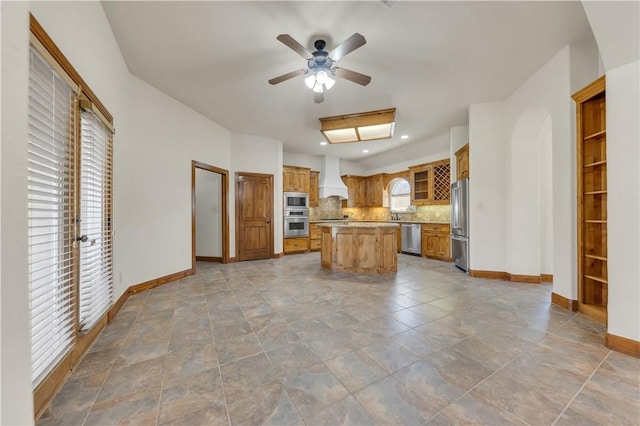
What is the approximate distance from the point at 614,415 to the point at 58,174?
364cm

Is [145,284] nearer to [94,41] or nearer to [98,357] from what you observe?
[98,357]

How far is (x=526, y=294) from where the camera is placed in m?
3.28

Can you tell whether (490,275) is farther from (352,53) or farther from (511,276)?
(352,53)

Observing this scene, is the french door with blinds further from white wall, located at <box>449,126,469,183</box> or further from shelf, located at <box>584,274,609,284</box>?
white wall, located at <box>449,126,469,183</box>

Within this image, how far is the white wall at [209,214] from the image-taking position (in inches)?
220

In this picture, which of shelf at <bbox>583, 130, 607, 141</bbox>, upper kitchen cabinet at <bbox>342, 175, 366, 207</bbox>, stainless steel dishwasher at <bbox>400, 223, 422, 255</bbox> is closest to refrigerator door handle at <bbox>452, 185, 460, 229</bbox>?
stainless steel dishwasher at <bbox>400, 223, 422, 255</bbox>

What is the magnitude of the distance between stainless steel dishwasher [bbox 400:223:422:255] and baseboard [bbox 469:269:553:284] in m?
2.16

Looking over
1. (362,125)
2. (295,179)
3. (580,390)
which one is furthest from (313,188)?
(580,390)

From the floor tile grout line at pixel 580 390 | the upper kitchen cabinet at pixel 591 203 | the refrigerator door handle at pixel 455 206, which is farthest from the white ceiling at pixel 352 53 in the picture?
the floor tile grout line at pixel 580 390

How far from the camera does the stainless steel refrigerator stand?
443 centimetres

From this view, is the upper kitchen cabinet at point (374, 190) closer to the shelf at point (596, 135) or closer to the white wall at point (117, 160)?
the white wall at point (117, 160)

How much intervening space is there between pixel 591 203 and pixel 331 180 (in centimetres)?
566

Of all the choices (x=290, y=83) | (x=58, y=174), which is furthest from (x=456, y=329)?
(x=290, y=83)

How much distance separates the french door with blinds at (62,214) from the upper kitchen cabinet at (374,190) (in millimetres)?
7031
